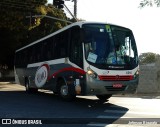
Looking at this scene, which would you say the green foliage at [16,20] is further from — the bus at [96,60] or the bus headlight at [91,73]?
the bus headlight at [91,73]

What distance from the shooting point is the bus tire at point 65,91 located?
1668 centimetres

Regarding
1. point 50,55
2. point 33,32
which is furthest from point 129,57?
point 33,32

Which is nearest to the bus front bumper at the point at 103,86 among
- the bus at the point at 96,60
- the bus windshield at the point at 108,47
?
the bus at the point at 96,60

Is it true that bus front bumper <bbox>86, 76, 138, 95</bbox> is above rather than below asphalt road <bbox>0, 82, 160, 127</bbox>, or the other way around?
above

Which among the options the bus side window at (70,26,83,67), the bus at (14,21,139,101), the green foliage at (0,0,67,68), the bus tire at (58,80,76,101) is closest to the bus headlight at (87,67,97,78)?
the bus at (14,21,139,101)

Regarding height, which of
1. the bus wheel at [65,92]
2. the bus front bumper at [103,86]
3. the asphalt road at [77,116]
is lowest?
the asphalt road at [77,116]

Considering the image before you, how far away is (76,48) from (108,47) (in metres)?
1.40

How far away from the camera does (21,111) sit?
541 inches

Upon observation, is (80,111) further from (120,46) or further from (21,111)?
(120,46)

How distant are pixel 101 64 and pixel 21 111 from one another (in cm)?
366

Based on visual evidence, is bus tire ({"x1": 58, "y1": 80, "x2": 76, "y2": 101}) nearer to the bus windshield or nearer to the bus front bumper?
the bus front bumper

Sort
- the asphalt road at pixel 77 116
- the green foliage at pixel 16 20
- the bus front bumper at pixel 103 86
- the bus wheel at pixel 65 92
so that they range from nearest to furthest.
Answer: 1. the asphalt road at pixel 77 116
2. the bus front bumper at pixel 103 86
3. the bus wheel at pixel 65 92
4. the green foliage at pixel 16 20

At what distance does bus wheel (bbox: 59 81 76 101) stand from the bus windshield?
2.04 metres

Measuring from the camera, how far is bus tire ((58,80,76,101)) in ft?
54.7
